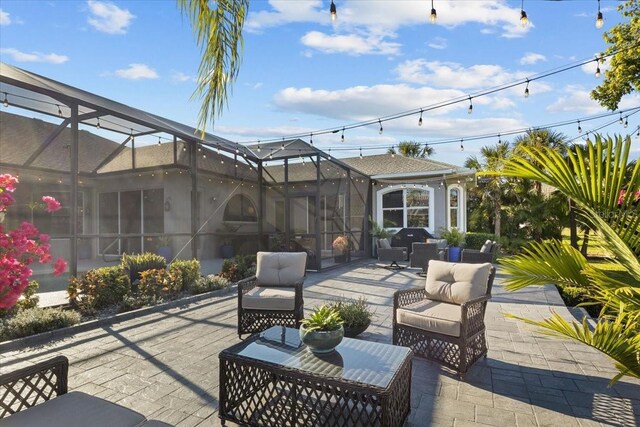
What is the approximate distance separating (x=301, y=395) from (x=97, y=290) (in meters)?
4.34

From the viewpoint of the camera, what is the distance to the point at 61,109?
662cm

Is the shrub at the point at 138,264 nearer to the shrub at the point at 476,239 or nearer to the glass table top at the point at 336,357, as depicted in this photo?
the glass table top at the point at 336,357

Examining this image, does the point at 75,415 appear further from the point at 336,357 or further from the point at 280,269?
the point at 280,269

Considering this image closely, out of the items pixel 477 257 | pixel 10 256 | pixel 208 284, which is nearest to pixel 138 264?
pixel 208 284

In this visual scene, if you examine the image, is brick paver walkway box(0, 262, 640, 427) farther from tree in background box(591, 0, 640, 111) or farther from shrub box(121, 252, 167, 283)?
tree in background box(591, 0, 640, 111)

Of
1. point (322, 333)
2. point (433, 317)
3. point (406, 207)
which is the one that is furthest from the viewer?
point (406, 207)

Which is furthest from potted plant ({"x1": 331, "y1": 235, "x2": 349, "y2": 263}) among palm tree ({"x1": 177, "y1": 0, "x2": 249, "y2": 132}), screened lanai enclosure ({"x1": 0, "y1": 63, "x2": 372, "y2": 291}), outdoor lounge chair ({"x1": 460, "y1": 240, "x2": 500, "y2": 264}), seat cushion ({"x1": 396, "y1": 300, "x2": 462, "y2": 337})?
palm tree ({"x1": 177, "y1": 0, "x2": 249, "y2": 132})

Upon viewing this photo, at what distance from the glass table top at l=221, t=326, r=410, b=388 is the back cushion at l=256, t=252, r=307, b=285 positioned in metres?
1.86

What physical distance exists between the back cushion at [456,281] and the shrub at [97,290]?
15.8 ft

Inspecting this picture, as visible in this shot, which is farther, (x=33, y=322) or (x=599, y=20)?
(x=599, y=20)

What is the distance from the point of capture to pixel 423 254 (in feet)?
31.3

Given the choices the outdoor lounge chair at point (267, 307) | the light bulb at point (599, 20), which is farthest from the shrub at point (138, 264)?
the light bulb at point (599, 20)

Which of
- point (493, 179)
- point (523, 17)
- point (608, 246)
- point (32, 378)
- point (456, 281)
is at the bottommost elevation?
point (32, 378)

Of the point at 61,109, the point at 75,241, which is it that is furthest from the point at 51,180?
the point at 75,241
